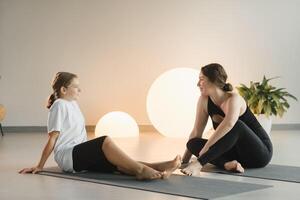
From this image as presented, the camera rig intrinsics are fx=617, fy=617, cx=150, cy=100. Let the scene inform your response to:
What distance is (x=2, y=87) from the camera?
6.91m

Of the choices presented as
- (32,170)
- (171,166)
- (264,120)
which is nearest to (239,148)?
(171,166)

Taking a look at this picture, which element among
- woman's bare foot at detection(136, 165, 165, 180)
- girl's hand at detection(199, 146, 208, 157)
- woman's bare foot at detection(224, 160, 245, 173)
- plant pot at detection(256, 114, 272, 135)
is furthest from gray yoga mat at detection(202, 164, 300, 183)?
plant pot at detection(256, 114, 272, 135)

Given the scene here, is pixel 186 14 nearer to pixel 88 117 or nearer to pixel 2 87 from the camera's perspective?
pixel 88 117

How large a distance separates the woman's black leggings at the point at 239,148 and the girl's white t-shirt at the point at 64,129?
73 centimetres

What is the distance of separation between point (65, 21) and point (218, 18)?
179 centimetres

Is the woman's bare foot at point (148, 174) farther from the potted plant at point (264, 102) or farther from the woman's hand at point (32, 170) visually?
the potted plant at point (264, 102)

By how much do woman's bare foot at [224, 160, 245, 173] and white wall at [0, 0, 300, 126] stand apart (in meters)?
3.54

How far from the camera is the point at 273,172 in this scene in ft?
12.0

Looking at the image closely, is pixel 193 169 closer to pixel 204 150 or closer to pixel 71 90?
pixel 204 150

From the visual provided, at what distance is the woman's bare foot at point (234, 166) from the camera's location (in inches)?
143

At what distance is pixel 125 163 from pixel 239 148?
79 centimetres

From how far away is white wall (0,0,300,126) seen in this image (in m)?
6.95

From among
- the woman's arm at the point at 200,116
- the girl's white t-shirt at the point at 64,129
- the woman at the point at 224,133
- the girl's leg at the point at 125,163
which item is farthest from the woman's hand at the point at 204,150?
the girl's white t-shirt at the point at 64,129

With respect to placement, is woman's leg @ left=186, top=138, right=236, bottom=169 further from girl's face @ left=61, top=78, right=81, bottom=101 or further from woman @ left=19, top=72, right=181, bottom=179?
girl's face @ left=61, top=78, right=81, bottom=101
